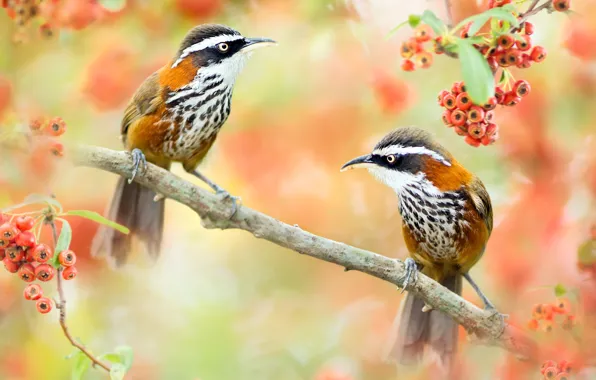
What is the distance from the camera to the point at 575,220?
4594 mm

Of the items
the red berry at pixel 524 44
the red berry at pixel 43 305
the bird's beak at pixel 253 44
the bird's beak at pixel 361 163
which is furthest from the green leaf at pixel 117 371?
the red berry at pixel 524 44

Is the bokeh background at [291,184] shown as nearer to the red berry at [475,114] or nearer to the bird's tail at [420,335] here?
the bird's tail at [420,335]

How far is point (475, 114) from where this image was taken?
9.93ft

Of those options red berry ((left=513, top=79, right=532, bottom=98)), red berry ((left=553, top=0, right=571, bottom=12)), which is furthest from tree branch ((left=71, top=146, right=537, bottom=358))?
red berry ((left=553, top=0, right=571, bottom=12))

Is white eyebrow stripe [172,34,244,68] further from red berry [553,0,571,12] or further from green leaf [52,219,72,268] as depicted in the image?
red berry [553,0,571,12]

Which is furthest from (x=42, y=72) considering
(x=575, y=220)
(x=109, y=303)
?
(x=575, y=220)

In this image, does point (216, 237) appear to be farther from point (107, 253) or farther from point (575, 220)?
point (575, 220)

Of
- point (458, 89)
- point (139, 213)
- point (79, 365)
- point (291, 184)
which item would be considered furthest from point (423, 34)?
point (291, 184)

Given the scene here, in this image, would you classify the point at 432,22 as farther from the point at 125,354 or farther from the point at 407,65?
the point at 125,354

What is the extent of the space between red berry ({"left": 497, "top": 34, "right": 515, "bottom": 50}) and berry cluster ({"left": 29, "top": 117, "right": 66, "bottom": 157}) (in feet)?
5.61

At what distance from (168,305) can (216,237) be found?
67 cm

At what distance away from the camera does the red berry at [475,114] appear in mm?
3021

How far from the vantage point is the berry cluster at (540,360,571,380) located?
3.27 metres

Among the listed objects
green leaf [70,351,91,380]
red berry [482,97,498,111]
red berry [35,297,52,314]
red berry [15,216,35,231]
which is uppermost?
red berry [482,97,498,111]
